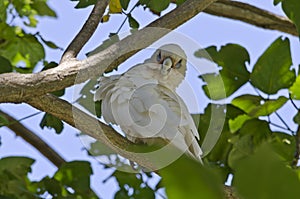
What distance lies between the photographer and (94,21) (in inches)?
47.2

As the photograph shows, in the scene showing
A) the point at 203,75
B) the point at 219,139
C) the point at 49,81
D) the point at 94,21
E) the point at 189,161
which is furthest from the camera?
the point at 219,139

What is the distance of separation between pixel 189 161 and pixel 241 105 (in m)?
1.58

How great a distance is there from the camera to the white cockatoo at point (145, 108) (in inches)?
45.6

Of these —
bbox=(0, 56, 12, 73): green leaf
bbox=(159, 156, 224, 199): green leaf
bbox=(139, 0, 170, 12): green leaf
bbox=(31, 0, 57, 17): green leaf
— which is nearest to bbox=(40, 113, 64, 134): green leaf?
bbox=(0, 56, 12, 73): green leaf

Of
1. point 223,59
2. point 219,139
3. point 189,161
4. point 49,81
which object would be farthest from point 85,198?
point 189,161

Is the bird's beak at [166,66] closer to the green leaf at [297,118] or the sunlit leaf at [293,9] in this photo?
the sunlit leaf at [293,9]

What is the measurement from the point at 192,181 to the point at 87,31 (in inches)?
39.6

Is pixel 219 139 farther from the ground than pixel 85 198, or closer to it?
farther from the ground

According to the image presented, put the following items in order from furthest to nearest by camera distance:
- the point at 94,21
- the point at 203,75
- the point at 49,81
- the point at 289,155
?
the point at 203,75, the point at 289,155, the point at 94,21, the point at 49,81

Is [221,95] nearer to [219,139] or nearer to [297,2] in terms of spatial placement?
[219,139]

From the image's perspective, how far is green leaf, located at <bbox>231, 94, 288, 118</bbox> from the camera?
163 centimetres

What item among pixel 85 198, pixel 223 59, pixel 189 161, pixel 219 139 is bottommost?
pixel 85 198

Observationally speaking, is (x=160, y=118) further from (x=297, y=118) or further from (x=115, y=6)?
(x=297, y=118)

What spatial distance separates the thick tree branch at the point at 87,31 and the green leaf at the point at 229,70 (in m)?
0.60
